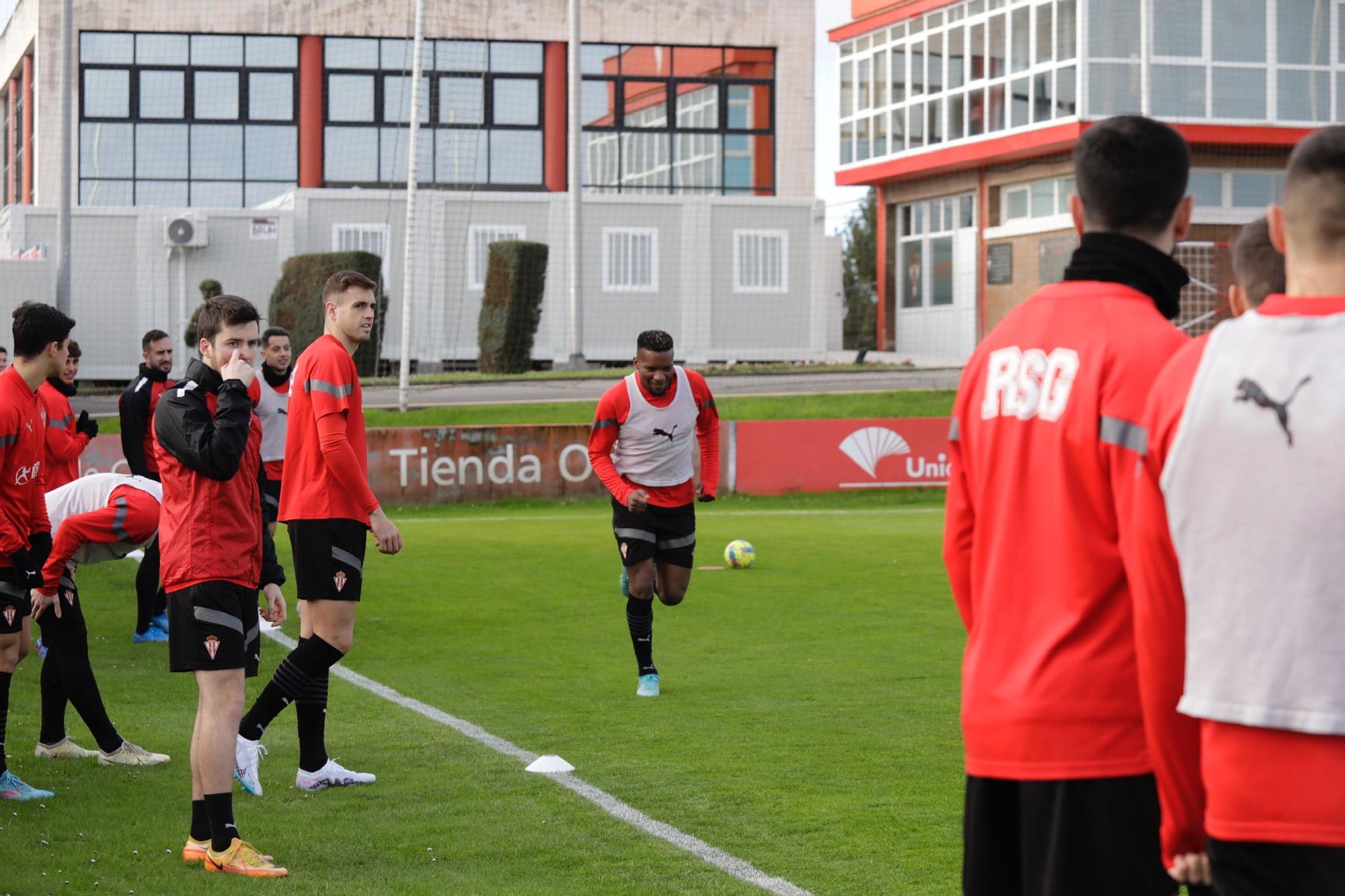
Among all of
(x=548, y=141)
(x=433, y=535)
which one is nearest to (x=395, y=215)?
(x=548, y=141)

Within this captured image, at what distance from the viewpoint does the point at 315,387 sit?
695 cm

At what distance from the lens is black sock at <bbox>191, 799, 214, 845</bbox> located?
234 inches

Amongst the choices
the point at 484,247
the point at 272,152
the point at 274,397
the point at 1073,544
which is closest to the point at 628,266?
the point at 484,247

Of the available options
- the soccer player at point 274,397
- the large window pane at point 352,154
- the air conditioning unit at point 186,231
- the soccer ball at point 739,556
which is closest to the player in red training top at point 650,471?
the soccer player at point 274,397

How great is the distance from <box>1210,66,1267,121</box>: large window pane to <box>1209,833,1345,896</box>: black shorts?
36.0 m

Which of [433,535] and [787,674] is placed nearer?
[787,674]

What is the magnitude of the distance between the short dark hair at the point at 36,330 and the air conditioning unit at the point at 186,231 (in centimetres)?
3005

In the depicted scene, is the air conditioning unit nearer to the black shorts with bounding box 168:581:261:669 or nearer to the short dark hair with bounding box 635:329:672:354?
the short dark hair with bounding box 635:329:672:354

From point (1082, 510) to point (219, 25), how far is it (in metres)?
47.4

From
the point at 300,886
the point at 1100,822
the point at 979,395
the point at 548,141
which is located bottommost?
the point at 300,886

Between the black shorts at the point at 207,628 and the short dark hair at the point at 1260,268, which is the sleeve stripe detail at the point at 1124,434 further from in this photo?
the black shorts at the point at 207,628

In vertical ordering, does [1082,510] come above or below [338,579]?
above

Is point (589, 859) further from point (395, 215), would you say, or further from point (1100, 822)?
point (395, 215)

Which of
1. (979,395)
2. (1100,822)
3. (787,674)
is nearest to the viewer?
(1100,822)
